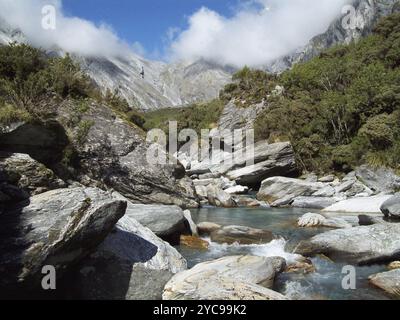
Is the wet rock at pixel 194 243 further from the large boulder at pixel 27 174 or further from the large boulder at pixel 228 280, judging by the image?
the large boulder at pixel 27 174

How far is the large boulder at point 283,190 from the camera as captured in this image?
27.0 meters

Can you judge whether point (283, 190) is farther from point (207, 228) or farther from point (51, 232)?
point (51, 232)

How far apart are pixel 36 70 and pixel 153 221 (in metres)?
11.6

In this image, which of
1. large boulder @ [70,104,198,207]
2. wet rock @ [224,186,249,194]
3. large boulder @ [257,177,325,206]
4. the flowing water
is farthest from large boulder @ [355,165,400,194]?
large boulder @ [70,104,198,207]

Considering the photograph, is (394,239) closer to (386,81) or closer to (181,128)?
(386,81)

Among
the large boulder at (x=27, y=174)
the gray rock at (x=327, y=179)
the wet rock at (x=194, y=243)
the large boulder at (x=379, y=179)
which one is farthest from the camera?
the gray rock at (x=327, y=179)

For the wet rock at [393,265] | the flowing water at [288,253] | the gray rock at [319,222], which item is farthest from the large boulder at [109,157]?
the wet rock at [393,265]

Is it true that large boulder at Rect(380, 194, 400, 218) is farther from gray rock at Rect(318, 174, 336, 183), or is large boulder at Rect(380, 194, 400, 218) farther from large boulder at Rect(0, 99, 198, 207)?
gray rock at Rect(318, 174, 336, 183)

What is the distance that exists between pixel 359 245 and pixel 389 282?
2776 mm

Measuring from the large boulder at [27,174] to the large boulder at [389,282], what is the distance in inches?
371

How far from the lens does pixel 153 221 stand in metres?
14.9

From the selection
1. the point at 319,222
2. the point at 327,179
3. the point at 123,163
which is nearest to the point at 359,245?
the point at 319,222

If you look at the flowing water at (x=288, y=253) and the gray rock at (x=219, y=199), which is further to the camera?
the gray rock at (x=219, y=199)

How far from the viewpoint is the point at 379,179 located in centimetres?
2761
